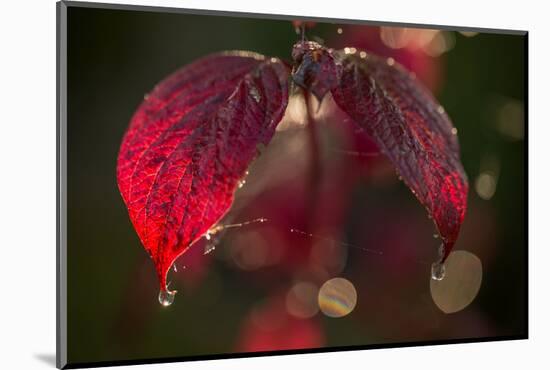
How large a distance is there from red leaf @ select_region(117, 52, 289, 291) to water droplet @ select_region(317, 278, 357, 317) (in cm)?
66

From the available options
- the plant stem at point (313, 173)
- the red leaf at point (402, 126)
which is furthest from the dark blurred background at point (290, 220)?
the red leaf at point (402, 126)

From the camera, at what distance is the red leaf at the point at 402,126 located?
127cm

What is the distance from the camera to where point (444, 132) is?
1.43 m

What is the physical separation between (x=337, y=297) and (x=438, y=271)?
11.6 inches

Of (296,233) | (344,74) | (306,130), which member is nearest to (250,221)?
(296,233)

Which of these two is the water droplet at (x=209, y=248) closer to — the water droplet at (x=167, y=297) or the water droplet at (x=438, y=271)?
the water droplet at (x=167, y=297)

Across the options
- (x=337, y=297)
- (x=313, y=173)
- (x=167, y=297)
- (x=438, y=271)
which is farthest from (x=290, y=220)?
(x=438, y=271)

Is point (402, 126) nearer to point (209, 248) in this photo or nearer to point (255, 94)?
point (255, 94)

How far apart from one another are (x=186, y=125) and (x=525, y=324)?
4.02ft

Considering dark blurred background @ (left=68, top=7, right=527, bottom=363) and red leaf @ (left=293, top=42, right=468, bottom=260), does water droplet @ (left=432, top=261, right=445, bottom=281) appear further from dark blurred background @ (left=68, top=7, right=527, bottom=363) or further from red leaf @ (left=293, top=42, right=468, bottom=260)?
red leaf @ (left=293, top=42, right=468, bottom=260)

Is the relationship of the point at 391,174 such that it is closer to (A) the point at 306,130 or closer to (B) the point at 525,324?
(A) the point at 306,130

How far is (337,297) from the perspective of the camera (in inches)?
71.9

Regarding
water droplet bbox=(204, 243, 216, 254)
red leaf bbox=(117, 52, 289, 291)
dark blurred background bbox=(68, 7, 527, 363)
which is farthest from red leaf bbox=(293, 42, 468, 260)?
water droplet bbox=(204, 243, 216, 254)

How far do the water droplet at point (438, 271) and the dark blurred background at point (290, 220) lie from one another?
21 mm
